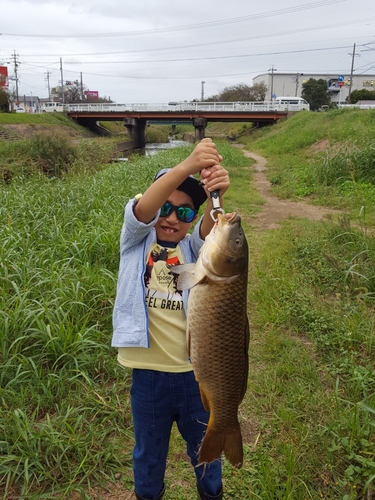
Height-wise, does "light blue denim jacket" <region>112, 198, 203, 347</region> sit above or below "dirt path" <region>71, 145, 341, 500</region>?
above

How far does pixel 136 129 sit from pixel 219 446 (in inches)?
1698

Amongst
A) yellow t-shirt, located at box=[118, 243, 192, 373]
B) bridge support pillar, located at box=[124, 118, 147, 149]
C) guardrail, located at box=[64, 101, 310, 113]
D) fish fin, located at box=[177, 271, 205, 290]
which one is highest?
guardrail, located at box=[64, 101, 310, 113]

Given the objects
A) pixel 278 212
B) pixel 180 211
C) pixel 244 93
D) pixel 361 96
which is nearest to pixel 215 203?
pixel 180 211

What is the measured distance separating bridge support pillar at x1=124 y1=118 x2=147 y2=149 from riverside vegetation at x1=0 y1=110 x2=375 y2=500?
122 feet

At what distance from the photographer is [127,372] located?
10.3ft

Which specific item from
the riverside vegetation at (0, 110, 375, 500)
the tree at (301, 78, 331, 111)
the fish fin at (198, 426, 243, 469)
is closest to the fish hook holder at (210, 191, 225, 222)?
the fish fin at (198, 426, 243, 469)

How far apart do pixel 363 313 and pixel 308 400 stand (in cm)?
129

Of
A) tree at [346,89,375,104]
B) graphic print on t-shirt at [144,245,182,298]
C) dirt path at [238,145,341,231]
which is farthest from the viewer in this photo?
tree at [346,89,375,104]

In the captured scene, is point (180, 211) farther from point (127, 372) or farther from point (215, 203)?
point (127, 372)

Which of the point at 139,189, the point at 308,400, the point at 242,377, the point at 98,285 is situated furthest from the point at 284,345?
the point at 139,189

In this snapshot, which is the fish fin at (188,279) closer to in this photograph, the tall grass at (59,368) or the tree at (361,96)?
the tall grass at (59,368)

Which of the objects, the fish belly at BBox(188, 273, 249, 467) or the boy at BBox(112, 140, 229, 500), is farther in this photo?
the boy at BBox(112, 140, 229, 500)

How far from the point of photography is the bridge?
36531 mm

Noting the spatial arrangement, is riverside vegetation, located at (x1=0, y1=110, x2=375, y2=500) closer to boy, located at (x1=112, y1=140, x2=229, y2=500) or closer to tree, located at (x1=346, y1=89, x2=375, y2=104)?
boy, located at (x1=112, y1=140, x2=229, y2=500)
